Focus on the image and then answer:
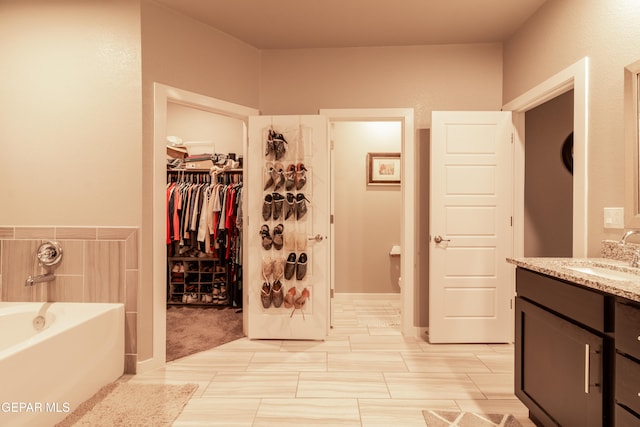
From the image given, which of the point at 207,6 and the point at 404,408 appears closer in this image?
the point at 404,408

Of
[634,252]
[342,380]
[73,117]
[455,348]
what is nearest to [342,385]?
[342,380]

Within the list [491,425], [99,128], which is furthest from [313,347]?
[99,128]

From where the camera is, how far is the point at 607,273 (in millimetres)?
1501

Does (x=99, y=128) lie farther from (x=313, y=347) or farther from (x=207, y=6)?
(x=313, y=347)

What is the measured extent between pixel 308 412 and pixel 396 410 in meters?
0.51

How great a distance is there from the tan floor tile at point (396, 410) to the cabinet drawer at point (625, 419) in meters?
0.89

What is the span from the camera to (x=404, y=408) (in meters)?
1.94

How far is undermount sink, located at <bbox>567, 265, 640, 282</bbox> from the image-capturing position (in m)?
1.36

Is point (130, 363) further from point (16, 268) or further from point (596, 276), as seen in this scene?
point (596, 276)

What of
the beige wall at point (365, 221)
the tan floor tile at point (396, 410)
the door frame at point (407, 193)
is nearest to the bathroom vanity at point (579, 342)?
the tan floor tile at point (396, 410)

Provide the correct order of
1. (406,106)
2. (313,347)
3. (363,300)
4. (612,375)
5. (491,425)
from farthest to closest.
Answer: (363,300)
(406,106)
(313,347)
(491,425)
(612,375)

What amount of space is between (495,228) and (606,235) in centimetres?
101

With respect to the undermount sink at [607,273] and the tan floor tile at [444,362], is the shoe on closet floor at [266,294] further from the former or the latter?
the undermount sink at [607,273]

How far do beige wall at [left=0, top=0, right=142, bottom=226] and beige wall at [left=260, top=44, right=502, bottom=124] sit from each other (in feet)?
3.97
